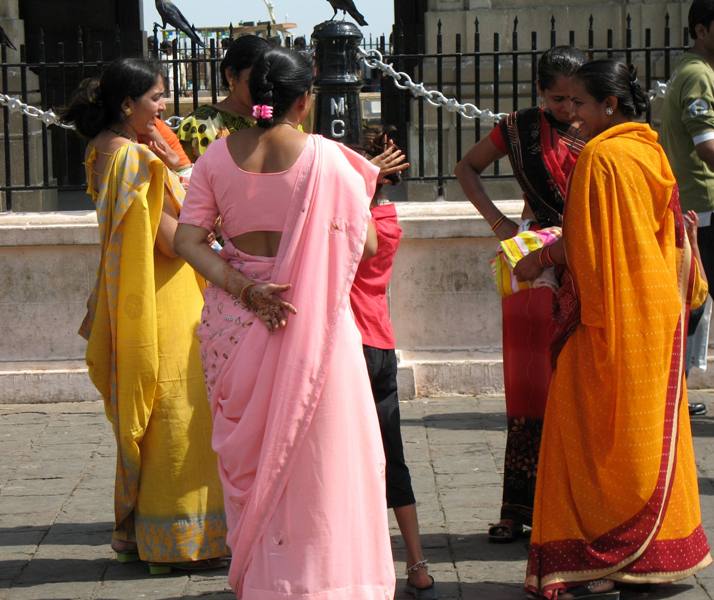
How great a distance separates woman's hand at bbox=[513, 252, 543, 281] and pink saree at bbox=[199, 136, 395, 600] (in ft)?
2.90

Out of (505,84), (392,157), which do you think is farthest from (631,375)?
(505,84)

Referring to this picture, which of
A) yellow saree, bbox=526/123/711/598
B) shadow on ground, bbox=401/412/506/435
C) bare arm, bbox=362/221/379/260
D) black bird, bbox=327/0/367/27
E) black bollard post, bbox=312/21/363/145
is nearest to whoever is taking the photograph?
bare arm, bbox=362/221/379/260

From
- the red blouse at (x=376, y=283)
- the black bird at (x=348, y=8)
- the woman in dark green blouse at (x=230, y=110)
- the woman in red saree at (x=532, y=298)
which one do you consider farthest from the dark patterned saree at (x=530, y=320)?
the black bird at (x=348, y=8)

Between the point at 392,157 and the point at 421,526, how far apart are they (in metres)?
1.73

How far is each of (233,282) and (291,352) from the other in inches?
10.3

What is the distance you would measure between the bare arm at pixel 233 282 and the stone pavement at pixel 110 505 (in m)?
1.33

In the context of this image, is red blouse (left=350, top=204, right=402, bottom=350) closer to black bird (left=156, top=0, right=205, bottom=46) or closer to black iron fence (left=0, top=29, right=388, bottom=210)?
black iron fence (left=0, top=29, right=388, bottom=210)

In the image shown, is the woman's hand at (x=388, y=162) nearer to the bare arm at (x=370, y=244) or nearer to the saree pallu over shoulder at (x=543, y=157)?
the bare arm at (x=370, y=244)

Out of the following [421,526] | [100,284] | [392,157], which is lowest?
[421,526]

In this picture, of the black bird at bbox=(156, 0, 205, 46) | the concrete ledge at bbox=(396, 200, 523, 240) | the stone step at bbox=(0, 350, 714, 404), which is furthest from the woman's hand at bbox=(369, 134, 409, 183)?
the black bird at bbox=(156, 0, 205, 46)

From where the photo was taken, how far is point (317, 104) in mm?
6887

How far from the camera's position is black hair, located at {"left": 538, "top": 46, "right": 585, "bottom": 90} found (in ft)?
16.6

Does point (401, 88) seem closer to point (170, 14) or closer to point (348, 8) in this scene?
point (348, 8)

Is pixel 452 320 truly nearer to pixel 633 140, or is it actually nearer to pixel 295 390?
pixel 633 140
